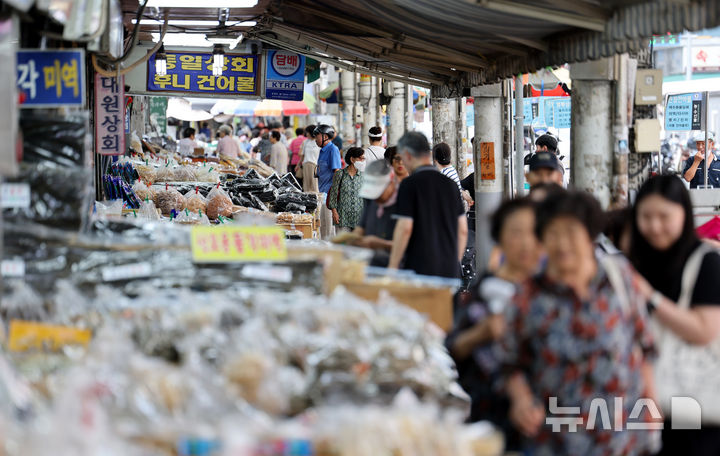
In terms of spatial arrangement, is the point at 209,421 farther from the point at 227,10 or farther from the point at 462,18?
the point at 227,10

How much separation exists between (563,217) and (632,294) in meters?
0.39

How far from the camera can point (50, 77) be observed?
5355mm

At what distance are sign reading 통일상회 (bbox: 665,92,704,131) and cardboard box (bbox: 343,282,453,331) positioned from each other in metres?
12.0

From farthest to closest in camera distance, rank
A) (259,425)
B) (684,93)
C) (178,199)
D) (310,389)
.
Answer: (684,93) → (178,199) → (310,389) → (259,425)

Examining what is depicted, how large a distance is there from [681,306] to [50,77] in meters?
3.57

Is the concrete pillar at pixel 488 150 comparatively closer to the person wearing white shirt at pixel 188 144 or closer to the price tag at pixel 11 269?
the price tag at pixel 11 269

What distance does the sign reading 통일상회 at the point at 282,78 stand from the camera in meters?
13.4

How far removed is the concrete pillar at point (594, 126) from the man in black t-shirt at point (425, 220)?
1.08m

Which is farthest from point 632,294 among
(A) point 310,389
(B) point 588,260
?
(A) point 310,389

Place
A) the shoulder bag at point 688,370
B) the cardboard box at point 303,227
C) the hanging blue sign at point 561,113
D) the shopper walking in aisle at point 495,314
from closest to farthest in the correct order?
the shopper walking in aisle at point 495,314
the shoulder bag at point 688,370
the cardboard box at point 303,227
the hanging blue sign at point 561,113

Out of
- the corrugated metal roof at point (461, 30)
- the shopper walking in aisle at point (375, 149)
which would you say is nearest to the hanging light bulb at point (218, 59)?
the corrugated metal roof at point (461, 30)

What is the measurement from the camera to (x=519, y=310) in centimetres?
351

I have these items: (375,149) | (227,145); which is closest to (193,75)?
(375,149)
